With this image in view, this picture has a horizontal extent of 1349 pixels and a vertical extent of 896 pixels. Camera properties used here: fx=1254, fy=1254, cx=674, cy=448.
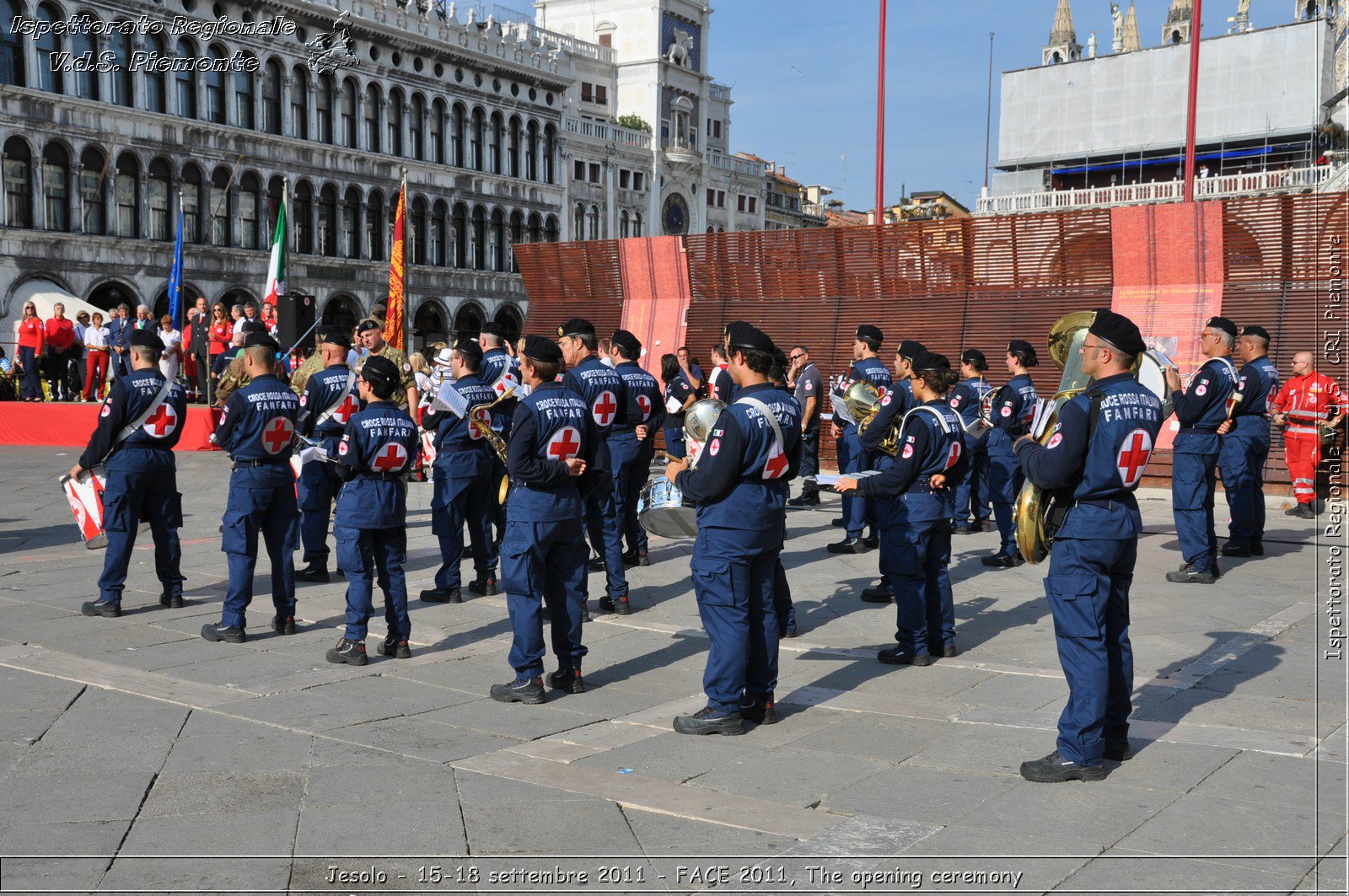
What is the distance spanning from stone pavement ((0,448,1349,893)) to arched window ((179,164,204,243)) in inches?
1383

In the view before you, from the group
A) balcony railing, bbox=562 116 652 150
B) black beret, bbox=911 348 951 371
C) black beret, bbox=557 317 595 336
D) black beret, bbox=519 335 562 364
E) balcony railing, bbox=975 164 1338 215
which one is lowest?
black beret, bbox=911 348 951 371

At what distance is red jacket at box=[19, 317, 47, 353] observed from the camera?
79.5 feet

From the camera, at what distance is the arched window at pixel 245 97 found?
141ft

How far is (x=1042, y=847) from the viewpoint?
4.59 meters

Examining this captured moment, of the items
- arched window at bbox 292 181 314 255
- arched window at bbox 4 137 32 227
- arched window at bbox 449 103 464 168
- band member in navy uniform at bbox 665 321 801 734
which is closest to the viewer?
band member in navy uniform at bbox 665 321 801 734

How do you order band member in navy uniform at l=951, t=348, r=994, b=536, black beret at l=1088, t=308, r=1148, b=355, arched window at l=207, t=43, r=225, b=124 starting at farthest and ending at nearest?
arched window at l=207, t=43, r=225, b=124 < band member in navy uniform at l=951, t=348, r=994, b=536 < black beret at l=1088, t=308, r=1148, b=355

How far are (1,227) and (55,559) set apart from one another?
95.3ft

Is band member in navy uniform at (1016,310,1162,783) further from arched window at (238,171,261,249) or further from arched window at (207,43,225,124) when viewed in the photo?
arched window at (238,171,261,249)

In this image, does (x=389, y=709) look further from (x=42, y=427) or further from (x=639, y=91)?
(x=639, y=91)

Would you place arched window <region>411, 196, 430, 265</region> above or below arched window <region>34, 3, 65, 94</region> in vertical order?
below

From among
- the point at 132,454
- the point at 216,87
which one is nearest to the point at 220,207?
the point at 216,87

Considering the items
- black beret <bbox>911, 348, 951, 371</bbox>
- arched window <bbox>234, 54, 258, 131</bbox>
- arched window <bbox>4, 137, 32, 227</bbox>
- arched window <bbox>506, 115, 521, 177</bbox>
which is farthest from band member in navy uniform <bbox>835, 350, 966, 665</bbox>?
arched window <bbox>506, 115, 521, 177</bbox>

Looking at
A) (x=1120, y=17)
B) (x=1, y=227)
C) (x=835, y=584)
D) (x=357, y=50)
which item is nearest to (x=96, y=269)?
(x=1, y=227)

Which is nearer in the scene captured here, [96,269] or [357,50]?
[96,269]
